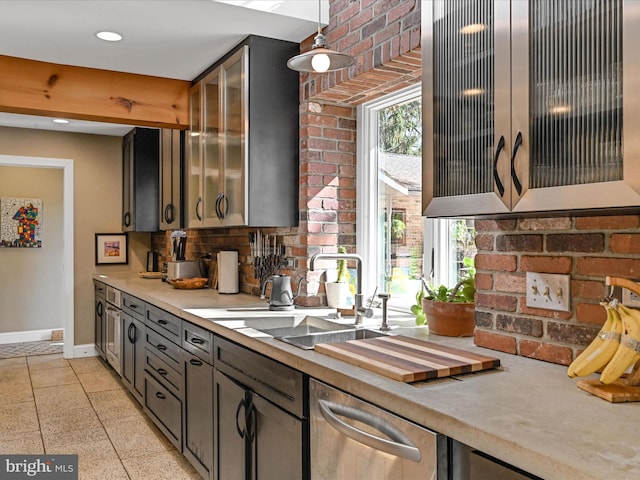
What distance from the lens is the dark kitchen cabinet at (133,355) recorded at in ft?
12.2

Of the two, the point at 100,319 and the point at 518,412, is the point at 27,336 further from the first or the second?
the point at 518,412

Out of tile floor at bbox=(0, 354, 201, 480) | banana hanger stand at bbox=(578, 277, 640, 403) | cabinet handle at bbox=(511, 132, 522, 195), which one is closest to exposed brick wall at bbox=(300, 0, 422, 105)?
cabinet handle at bbox=(511, 132, 522, 195)

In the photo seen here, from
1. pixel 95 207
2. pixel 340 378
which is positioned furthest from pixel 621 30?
pixel 95 207

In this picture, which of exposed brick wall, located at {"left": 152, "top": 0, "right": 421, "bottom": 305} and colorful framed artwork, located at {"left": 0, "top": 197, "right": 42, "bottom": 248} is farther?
colorful framed artwork, located at {"left": 0, "top": 197, "right": 42, "bottom": 248}

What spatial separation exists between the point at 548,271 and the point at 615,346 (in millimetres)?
396

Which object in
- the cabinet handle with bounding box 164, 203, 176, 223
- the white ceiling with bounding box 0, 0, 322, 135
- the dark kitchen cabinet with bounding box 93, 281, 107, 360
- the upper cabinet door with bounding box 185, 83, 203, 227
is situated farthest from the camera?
the dark kitchen cabinet with bounding box 93, 281, 107, 360

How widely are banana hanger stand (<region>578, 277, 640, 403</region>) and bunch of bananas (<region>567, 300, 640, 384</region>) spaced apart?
23 mm

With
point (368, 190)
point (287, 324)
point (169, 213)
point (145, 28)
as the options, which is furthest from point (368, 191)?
point (169, 213)

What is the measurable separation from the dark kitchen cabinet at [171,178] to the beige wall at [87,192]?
139 centimetres

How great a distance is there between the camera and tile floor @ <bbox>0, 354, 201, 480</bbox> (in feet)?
9.64

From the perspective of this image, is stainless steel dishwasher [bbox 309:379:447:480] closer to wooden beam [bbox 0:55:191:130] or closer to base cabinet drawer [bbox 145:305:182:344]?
base cabinet drawer [bbox 145:305:182:344]

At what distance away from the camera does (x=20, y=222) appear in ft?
21.3

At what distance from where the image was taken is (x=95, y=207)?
5711mm

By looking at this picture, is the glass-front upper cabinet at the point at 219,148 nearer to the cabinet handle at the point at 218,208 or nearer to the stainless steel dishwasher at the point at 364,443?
the cabinet handle at the point at 218,208
